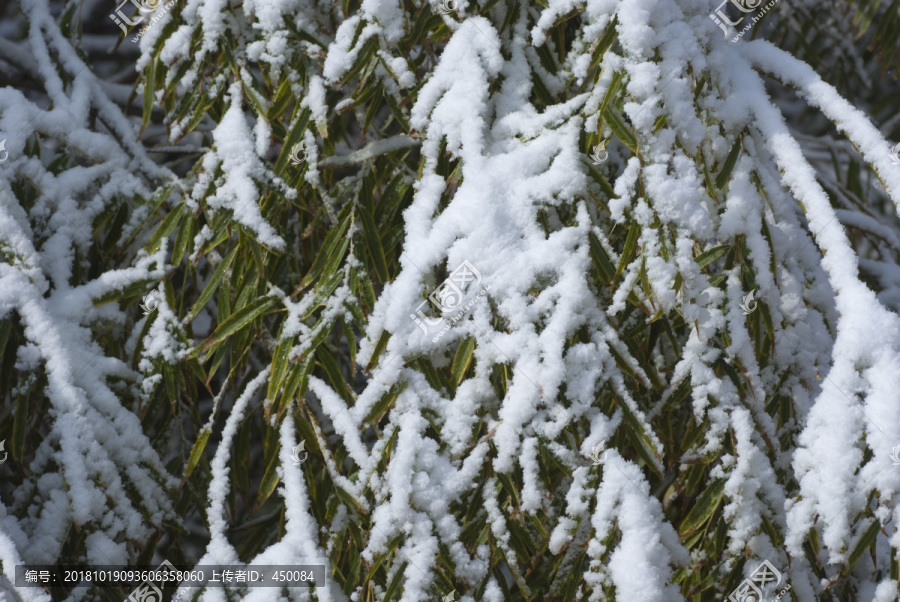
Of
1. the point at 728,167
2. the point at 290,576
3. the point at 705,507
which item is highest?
the point at 728,167

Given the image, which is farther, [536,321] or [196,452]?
[196,452]

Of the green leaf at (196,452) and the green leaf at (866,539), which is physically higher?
the green leaf at (866,539)

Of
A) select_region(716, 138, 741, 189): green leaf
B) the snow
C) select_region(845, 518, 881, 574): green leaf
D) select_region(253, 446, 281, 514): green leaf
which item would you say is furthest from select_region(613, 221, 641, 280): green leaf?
select_region(253, 446, 281, 514): green leaf

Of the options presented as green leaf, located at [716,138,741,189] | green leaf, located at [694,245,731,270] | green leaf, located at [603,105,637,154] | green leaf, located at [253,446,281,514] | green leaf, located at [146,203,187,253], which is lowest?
green leaf, located at [253,446,281,514]

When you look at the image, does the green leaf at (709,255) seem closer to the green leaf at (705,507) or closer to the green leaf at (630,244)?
A: the green leaf at (630,244)

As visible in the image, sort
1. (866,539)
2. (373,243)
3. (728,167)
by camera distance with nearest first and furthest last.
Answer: (866,539)
(728,167)
(373,243)

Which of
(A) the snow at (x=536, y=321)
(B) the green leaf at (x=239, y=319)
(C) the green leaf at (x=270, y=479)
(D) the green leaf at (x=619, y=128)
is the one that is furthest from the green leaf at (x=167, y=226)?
(D) the green leaf at (x=619, y=128)

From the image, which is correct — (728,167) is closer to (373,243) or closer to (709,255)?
(709,255)

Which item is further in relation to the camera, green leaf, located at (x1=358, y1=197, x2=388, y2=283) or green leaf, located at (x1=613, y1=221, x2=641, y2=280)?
green leaf, located at (x1=358, y1=197, x2=388, y2=283)

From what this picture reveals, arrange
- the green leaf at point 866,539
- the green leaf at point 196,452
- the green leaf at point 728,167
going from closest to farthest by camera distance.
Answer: the green leaf at point 866,539
the green leaf at point 728,167
the green leaf at point 196,452

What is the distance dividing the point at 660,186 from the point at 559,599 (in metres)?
0.59

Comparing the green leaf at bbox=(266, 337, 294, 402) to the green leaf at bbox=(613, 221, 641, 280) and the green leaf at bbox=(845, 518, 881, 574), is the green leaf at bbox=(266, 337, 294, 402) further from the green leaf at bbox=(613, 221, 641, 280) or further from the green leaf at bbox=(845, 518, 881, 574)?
the green leaf at bbox=(845, 518, 881, 574)

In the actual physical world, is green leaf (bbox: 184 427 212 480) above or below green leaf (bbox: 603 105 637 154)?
below

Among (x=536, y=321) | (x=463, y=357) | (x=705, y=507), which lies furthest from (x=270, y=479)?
(x=705, y=507)
